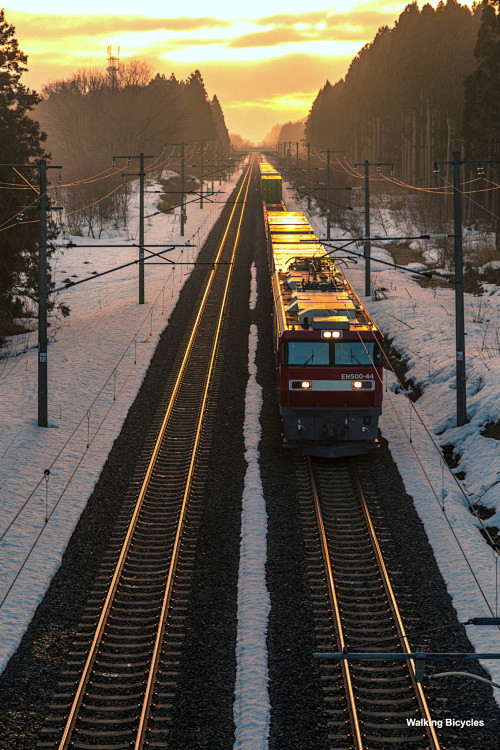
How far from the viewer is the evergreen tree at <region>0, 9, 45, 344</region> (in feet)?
104

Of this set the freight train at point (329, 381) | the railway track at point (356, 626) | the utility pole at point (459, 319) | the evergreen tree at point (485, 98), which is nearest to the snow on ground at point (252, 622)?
the railway track at point (356, 626)

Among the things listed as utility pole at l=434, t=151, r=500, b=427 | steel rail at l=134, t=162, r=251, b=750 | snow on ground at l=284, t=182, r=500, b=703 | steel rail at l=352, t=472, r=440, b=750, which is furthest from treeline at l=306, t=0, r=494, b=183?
steel rail at l=352, t=472, r=440, b=750

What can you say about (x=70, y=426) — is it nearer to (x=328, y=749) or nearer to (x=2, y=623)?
(x=2, y=623)

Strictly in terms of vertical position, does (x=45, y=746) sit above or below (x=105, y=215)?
below

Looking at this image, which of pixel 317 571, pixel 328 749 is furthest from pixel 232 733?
pixel 317 571

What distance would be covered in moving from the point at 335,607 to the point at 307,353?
749cm

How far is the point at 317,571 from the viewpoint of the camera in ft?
49.4

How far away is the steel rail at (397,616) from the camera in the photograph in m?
10.5

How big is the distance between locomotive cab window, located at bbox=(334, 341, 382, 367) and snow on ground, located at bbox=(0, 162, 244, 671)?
22.3 ft

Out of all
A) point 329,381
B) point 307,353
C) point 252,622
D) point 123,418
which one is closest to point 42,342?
point 123,418

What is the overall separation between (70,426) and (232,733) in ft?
46.5

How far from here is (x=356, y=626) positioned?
43.3 feet

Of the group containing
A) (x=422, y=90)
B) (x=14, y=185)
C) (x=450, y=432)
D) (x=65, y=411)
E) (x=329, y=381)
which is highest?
(x=422, y=90)

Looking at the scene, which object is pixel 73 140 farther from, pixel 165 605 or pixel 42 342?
pixel 165 605
